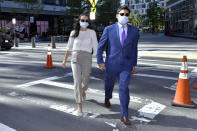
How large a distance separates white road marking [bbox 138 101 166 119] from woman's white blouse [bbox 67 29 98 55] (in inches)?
61.8

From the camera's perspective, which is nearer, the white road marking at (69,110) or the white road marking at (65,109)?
the white road marking at (69,110)

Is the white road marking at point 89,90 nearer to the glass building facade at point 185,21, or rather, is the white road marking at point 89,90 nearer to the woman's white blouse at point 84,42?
the woman's white blouse at point 84,42

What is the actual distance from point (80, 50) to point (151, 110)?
1.84 m

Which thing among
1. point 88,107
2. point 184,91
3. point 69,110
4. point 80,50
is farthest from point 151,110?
point 80,50

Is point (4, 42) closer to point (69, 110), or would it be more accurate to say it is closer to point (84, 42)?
point (69, 110)

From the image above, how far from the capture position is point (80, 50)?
4.61m

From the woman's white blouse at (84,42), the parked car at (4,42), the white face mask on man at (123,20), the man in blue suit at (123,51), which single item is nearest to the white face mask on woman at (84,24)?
the woman's white blouse at (84,42)

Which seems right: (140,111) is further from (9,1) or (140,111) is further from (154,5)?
(154,5)

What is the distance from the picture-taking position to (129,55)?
423 centimetres

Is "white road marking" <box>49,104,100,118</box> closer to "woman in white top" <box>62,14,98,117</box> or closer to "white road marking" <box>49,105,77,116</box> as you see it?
"white road marking" <box>49,105,77,116</box>

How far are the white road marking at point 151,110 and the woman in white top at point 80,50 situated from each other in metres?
1.20

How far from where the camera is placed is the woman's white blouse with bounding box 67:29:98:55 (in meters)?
4.62

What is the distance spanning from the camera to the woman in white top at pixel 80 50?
4.55m

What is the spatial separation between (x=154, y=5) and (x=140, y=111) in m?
71.8
